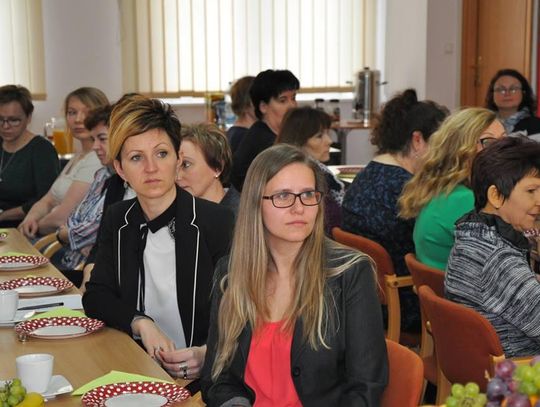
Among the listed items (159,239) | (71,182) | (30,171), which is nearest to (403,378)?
(159,239)

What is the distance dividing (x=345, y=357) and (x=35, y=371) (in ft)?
2.13

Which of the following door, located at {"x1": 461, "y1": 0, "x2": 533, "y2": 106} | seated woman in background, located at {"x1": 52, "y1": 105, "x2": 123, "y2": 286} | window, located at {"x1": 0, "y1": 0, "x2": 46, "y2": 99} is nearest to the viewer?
seated woman in background, located at {"x1": 52, "y1": 105, "x2": 123, "y2": 286}

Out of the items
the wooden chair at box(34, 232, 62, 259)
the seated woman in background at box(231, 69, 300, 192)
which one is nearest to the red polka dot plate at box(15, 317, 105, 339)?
the wooden chair at box(34, 232, 62, 259)

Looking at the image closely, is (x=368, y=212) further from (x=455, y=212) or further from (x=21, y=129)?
(x=21, y=129)

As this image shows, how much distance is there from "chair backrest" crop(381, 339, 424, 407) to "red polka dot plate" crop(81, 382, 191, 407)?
16.5 inches

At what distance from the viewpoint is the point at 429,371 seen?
2.87 meters

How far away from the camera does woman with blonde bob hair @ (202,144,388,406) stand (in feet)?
6.65

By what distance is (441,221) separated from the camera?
319cm

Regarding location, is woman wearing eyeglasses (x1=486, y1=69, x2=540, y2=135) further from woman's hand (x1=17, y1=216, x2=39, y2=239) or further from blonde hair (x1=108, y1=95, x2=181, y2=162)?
blonde hair (x1=108, y1=95, x2=181, y2=162)

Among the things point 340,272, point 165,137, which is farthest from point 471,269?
point 165,137

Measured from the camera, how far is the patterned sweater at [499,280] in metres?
2.48

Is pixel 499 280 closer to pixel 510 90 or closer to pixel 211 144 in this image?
pixel 211 144

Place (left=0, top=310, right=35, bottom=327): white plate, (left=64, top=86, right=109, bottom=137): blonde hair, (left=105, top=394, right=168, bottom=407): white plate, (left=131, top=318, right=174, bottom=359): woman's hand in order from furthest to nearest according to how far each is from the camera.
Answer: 1. (left=64, top=86, right=109, bottom=137): blonde hair
2. (left=0, top=310, right=35, bottom=327): white plate
3. (left=131, top=318, right=174, bottom=359): woman's hand
4. (left=105, top=394, right=168, bottom=407): white plate

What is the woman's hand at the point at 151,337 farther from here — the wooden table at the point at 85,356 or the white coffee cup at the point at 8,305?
the white coffee cup at the point at 8,305
